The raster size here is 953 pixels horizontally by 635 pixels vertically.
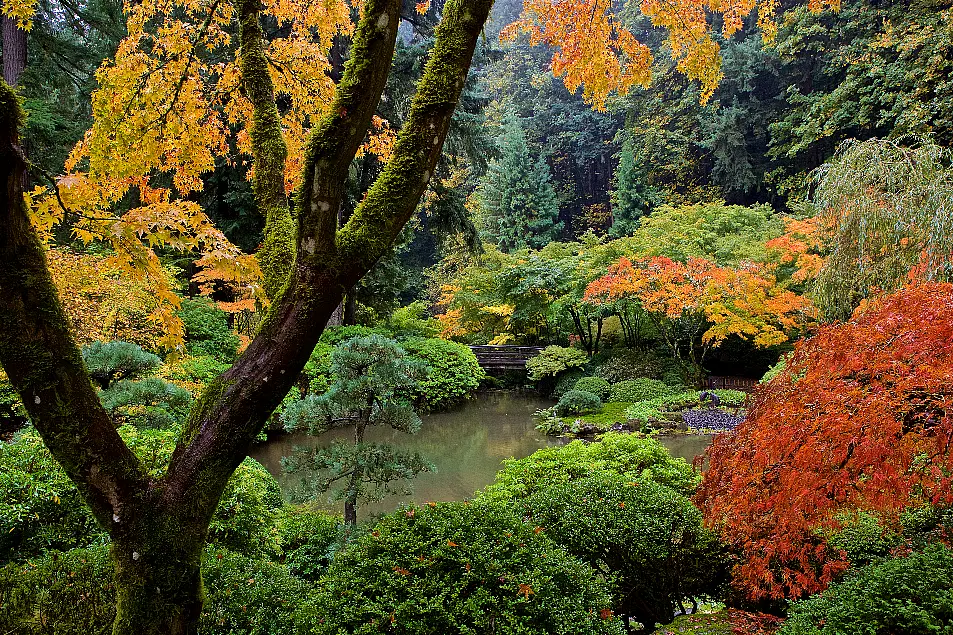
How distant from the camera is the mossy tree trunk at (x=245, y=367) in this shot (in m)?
1.54

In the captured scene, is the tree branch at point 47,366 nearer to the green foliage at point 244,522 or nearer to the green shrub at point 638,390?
the green foliage at point 244,522

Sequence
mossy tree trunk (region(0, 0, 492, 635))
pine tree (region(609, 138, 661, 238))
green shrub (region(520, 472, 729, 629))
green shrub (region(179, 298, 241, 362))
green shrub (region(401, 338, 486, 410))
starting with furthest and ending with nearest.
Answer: pine tree (region(609, 138, 661, 238)) < green shrub (region(401, 338, 486, 410)) < green shrub (region(179, 298, 241, 362)) < green shrub (region(520, 472, 729, 629)) < mossy tree trunk (region(0, 0, 492, 635))

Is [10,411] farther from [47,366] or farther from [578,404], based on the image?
[578,404]

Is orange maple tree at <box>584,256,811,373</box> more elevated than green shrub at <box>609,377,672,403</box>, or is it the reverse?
orange maple tree at <box>584,256,811,373</box>

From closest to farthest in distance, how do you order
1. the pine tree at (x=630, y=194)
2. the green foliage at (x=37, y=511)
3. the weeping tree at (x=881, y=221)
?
1. the green foliage at (x=37, y=511)
2. the weeping tree at (x=881, y=221)
3. the pine tree at (x=630, y=194)

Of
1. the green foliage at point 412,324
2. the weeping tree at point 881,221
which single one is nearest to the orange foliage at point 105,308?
the green foliage at point 412,324

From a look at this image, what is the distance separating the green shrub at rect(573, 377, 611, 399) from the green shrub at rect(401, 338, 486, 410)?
2.20 m

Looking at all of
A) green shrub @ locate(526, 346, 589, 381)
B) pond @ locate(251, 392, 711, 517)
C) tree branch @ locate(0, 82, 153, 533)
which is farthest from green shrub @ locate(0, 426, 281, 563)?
green shrub @ locate(526, 346, 589, 381)

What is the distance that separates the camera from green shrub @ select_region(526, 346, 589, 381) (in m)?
11.8

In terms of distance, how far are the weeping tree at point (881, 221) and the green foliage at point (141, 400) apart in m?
7.25

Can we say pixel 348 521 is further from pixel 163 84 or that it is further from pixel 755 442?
pixel 163 84

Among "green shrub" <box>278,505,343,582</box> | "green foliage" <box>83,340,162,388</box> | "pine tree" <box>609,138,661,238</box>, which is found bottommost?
"green shrub" <box>278,505,343,582</box>

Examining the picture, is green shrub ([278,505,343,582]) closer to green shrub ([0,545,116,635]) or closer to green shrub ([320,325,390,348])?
green shrub ([0,545,116,635])

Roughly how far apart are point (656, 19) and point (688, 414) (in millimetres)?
7308
